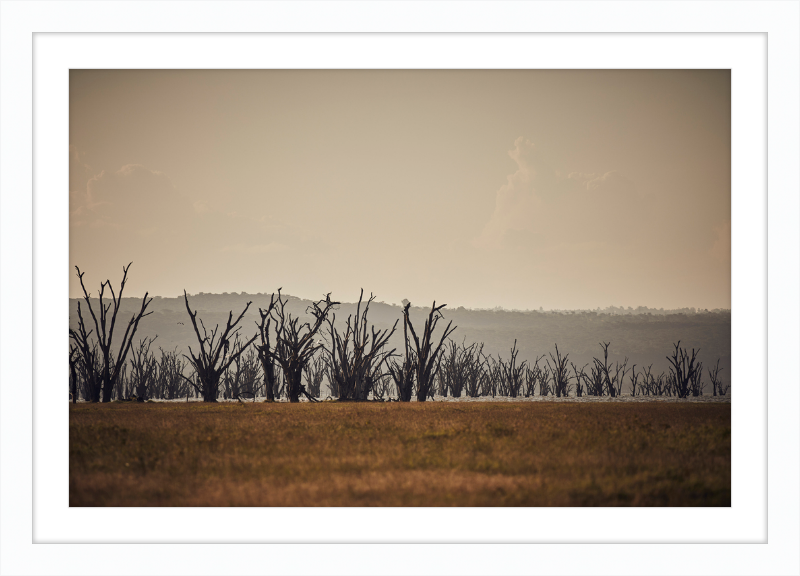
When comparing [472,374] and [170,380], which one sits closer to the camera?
[170,380]

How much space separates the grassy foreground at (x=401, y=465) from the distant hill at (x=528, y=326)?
7861 cm

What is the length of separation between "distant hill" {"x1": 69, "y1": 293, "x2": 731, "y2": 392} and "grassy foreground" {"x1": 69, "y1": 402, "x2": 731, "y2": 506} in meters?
78.6

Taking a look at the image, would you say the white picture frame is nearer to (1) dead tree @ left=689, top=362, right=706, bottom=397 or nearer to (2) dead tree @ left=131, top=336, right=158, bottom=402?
(2) dead tree @ left=131, top=336, right=158, bottom=402

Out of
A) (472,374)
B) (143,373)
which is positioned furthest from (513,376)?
(143,373)

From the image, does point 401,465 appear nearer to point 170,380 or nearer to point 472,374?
point 472,374

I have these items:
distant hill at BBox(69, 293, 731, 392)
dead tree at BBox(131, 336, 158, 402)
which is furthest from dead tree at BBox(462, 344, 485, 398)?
distant hill at BBox(69, 293, 731, 392)

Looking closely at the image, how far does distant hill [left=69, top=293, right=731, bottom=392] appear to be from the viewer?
3639 inches

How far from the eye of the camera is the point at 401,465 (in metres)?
7.93

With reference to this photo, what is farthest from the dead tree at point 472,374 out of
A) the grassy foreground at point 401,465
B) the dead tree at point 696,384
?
the grassy foreground at point 401,465

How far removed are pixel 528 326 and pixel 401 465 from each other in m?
106

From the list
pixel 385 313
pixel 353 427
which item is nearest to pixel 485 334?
pixel 385 313
